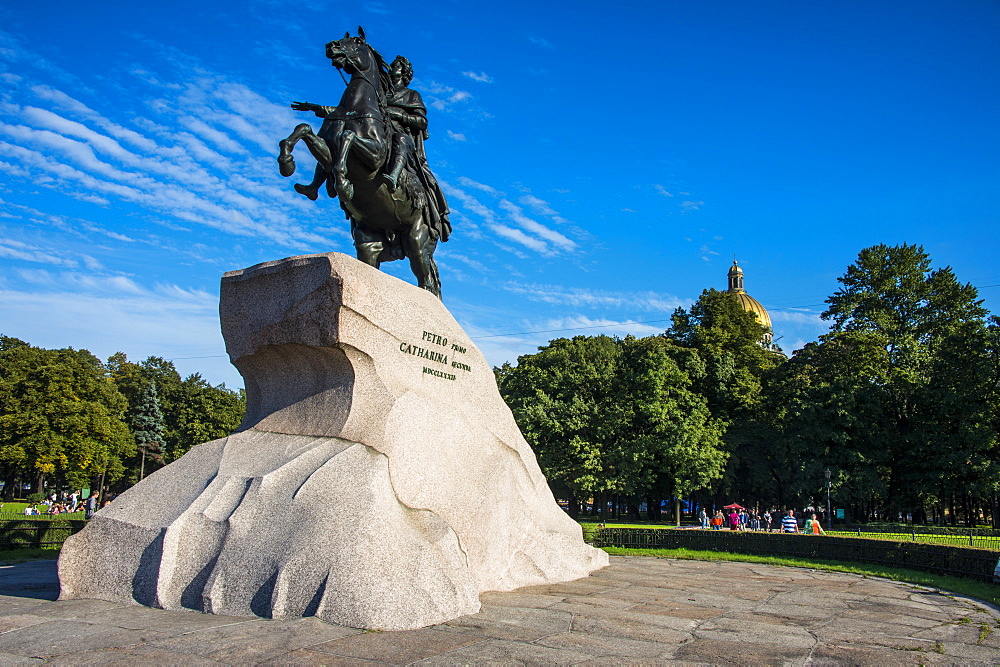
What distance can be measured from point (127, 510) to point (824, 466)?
33.9 metres

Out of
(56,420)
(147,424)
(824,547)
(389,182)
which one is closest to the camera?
(389,182)

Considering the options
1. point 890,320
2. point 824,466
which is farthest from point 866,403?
point 890,320

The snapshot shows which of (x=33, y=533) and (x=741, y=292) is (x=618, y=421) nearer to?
(x=33, y=533)

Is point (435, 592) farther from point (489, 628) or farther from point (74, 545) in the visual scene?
point (74, 545)

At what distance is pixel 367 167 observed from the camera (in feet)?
37.4

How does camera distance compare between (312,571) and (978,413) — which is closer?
(312,571)

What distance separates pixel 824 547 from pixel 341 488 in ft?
41.9

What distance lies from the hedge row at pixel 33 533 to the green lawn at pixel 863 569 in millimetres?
12024

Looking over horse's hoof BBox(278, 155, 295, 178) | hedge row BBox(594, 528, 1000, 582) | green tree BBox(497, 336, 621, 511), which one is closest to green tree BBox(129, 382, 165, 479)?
green tree BBox(497, 336, 621, 511)

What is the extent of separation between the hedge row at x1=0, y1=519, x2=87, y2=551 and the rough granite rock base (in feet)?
26.6

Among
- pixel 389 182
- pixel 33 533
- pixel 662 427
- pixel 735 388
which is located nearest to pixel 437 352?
pixel 389 182

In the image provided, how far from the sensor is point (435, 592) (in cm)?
711

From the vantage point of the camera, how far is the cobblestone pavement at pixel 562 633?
18.7 ft

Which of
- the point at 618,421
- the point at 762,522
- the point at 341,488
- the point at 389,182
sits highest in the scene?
the point at 389,182
